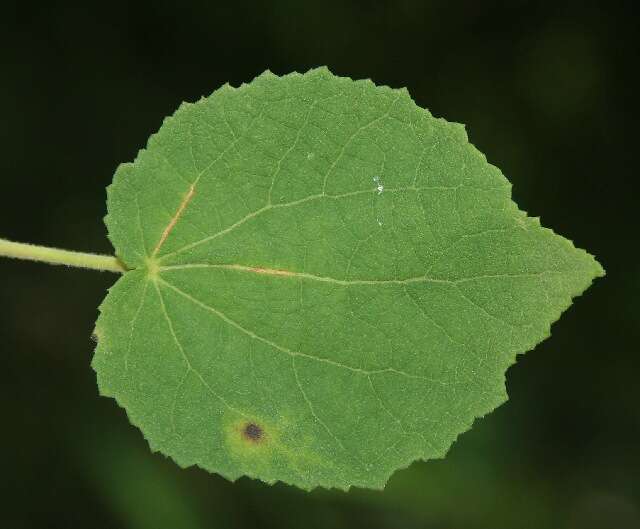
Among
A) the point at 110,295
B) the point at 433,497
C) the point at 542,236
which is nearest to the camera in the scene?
the point at 542,236

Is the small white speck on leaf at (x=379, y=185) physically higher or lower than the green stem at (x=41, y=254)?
higher

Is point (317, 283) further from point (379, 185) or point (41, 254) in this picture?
point (41, 254)

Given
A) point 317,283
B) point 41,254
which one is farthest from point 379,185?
point 41,254

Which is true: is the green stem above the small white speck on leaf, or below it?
below

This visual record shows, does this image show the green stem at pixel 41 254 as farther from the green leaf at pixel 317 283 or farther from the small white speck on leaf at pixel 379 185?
the small white speck on leaf at pixel 379 185

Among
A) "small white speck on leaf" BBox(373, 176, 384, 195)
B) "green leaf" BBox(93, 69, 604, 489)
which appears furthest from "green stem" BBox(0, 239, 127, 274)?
"small white speck on leaf" BBox(373, 176, 384, 195)

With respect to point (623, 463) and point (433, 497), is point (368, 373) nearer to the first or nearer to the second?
point (433, 497)

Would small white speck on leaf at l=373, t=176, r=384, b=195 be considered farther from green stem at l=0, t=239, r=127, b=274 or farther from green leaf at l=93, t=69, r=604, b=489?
green stem at l=0, t=239, r=127, b=274

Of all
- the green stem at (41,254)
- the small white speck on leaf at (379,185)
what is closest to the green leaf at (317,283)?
the small white speck on leaf at (379,185)

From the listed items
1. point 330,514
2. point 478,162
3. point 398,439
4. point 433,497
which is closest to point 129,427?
point 330,514
